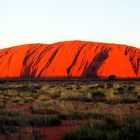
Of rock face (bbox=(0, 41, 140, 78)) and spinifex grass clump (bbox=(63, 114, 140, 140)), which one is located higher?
spinifex grass clump (bbox=(63, 114, 140, 140))

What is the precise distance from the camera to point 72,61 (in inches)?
3814

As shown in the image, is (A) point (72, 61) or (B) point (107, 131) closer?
(B) point (107, 131)

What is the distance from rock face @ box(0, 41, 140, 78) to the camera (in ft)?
298

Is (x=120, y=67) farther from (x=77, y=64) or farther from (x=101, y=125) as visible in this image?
(x=101, y=125)

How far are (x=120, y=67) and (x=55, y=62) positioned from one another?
16339 mm

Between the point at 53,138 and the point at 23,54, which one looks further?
the point at 23,54

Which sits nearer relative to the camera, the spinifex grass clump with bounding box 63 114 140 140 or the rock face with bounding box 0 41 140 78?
the spinifex grass clump with bounding box 63 114 140 140

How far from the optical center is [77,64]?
94.8m

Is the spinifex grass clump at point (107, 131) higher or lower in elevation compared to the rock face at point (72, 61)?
higher

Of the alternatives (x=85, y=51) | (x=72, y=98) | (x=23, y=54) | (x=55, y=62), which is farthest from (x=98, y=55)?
(x=72, y=98)

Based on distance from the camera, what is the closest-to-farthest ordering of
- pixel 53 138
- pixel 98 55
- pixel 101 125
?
pixel 53 138 < pixel 101 125 < pixel 98 55

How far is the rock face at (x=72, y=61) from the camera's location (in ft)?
298

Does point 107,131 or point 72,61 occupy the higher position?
point 107,131

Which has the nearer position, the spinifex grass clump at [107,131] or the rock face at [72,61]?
the spinifex grass clump at [107,131]
